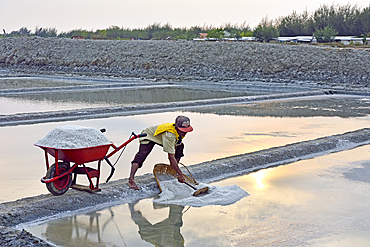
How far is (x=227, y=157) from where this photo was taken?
5.27 meters

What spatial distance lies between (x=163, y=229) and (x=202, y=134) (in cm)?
380

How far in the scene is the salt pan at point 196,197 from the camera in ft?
12.7

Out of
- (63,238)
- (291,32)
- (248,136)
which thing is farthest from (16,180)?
(291,32)

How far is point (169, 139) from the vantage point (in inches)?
150

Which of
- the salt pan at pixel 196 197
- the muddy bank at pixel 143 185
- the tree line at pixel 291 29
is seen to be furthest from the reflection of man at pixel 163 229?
the tree line at pixel 291 29

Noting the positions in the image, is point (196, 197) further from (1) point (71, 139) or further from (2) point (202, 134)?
(2) point (202, 134)

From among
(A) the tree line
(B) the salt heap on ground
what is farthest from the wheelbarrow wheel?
(A) the tree line

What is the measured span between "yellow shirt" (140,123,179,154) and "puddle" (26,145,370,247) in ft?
1.62

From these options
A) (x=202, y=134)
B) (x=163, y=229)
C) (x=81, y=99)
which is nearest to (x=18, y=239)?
(x=163, y=229)

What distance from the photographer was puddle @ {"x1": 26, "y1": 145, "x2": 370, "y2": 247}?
3.07 m

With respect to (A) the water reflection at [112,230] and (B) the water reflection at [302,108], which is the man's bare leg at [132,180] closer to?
(A) the water reflection at [112,230]

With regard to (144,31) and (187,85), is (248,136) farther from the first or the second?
(144,31)

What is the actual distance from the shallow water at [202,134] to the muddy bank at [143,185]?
1.23ft

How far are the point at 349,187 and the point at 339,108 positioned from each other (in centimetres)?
701
